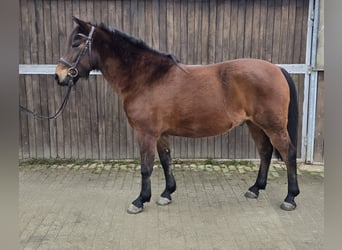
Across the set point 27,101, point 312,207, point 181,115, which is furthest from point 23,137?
point 312,207

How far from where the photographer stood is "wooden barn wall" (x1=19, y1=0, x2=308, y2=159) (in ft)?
13.6

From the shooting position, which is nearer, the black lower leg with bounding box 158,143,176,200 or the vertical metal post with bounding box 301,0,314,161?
the black lower leg with bounding box 158,143,176,200

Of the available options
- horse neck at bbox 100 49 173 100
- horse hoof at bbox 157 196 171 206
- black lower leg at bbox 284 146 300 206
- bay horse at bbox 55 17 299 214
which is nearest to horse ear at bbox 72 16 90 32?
bay horse at bbox 55 17 299 214

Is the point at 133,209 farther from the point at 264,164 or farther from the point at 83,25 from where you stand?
the point at 83,25

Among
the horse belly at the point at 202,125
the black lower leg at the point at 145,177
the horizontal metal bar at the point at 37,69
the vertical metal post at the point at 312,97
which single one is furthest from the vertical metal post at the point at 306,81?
the horizontal metal bar at the point at 37,69

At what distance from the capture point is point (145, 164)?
9.67 ft

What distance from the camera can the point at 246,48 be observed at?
4.25 m

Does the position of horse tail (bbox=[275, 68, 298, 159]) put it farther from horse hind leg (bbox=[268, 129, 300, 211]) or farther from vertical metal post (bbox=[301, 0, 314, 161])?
vertical metal post (bbox=[301, 0, 314, 161])

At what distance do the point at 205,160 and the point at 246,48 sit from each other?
4.82ft

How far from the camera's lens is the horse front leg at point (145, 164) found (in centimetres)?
290

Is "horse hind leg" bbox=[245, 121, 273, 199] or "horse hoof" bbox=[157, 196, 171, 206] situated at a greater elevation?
"horse hind leg" bbox=[245, 121, 273, 199]

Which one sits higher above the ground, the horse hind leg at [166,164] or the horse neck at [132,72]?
the horse neck at [132,72]

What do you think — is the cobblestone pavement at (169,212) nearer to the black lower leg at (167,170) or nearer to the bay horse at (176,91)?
the black lower leg at (167,170)

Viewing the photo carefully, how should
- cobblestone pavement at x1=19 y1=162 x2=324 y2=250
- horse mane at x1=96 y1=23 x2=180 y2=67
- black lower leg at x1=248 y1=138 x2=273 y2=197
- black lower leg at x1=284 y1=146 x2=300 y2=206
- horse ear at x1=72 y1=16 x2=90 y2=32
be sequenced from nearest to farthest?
1. cobblestone pavement at x1=19 y1=162 x2=324 y2=250
2. horse ear at x1=72 y1=16 x2=90 y2=32
3. horse mane at x1=96 y1=23 x2=180 y2=67
4. black lower leg at x1=284 y1=146 x2=300 y2=206
5. black lower leg at x1=248 y1=138 x2=273 y2=197
